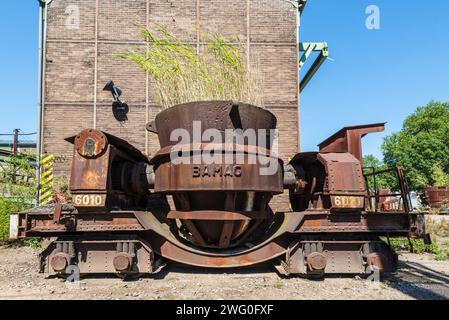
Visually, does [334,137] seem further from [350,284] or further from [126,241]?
[126,241]

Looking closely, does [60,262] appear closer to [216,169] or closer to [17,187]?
[216,169]

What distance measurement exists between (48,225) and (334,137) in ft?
16.0

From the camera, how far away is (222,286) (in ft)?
13.8

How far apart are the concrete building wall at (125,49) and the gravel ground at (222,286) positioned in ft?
15.8


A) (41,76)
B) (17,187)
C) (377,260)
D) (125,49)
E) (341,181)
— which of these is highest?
(125,49)

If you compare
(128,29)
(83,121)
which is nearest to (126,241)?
(83,121)

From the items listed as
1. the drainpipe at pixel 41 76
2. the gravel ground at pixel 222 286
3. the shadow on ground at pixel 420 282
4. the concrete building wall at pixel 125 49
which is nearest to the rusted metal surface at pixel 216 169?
the gravel ground at pixel 222 286

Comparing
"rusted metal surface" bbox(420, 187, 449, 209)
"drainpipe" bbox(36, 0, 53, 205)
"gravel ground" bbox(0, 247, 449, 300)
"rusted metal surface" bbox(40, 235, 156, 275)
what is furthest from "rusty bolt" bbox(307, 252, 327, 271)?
"rusted metal surface" bbox(420, 187, 449, 209)

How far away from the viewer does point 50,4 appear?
31.1 ft

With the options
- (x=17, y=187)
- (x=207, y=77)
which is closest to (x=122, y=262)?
(x=207, y=77)

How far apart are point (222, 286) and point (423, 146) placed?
36.2 m

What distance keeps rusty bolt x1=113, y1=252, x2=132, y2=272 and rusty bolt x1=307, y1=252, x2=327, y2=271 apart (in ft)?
8.28
